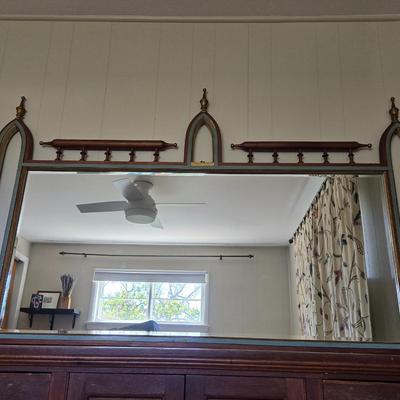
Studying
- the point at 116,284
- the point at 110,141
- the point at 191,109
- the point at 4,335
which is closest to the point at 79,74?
the point at 110,141

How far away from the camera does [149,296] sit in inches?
63.7

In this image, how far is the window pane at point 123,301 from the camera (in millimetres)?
1581

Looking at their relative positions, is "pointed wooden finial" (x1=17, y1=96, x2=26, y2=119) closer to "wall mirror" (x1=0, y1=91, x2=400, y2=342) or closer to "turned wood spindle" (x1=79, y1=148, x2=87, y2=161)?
"wall mirror" (x1=0, y1=91, x2=400, y2=342)

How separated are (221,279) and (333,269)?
16.3 inches

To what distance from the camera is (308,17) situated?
200 centimetres

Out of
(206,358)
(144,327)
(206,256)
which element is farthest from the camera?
(206,256)

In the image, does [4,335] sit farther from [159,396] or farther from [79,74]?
[79,74]

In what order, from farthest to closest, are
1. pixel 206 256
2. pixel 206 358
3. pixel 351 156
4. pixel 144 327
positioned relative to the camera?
pixel 351 156, pixel 206 256, pixel 144 327, pixel 206 358

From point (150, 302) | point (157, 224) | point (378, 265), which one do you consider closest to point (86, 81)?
point (157, 224)

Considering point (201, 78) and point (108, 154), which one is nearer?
point (108, 154)

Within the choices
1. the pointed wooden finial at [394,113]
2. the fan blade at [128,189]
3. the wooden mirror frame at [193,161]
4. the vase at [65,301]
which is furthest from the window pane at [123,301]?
the pointed wooden finial at [394,113]

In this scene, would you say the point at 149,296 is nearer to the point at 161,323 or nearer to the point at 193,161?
the point at 161,323

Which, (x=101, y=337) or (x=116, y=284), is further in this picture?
(x=116, y=284)

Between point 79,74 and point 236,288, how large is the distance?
3.81 feet
